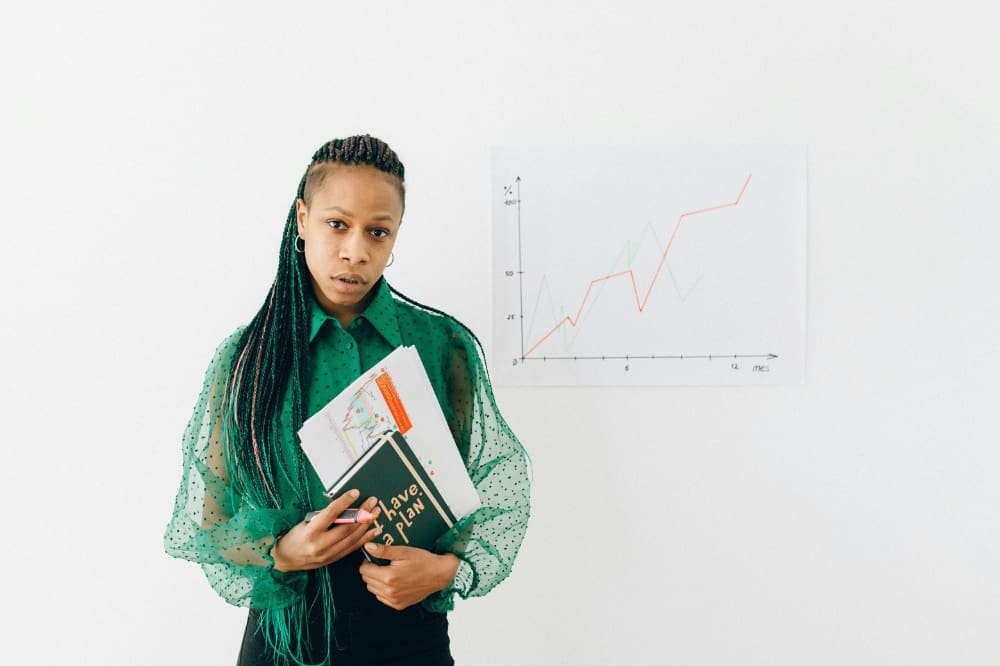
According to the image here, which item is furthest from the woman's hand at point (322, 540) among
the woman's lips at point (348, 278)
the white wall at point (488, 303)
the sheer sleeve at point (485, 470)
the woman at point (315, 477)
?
the white wall at point (488, 303)

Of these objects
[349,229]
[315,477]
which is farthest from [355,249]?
[315,477]

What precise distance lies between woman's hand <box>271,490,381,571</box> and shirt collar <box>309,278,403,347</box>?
214 millimetres

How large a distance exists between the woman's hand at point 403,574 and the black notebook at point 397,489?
2cm

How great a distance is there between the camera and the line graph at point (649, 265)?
4.17 ft

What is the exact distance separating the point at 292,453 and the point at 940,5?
1269 mm

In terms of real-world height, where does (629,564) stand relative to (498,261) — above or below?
below

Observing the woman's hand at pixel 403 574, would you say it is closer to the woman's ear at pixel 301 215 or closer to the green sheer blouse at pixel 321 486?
the green sheer blouse at pixel 321 486

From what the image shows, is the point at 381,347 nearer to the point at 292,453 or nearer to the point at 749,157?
the point at 292,453

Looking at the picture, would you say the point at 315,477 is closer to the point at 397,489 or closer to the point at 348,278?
the point at 397,489

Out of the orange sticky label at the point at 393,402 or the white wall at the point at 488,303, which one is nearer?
the orange sticky label at the point at 393,402

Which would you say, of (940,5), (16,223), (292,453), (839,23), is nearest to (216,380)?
(292,453)

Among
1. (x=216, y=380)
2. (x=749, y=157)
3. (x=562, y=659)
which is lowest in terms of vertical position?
(x=562, y=659)

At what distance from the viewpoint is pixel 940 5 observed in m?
1.29

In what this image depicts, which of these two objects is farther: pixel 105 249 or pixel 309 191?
pixel 105 249
